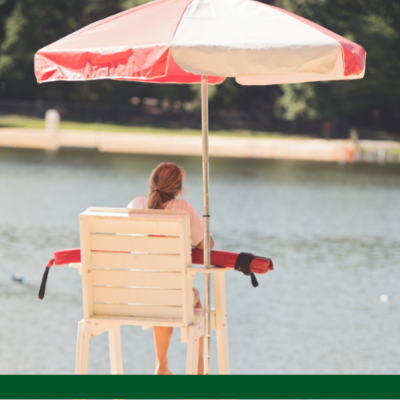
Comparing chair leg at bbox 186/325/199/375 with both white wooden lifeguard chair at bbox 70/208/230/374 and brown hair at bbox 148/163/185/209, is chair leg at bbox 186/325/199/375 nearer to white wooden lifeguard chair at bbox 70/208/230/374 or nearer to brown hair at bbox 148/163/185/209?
white wooden lifeguard chair at bbox 70/208/230/374

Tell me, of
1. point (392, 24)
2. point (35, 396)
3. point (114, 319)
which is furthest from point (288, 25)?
point (392, 24)

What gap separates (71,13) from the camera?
6128cm

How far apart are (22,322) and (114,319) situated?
746 cm

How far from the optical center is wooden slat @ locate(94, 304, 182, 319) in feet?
14.5

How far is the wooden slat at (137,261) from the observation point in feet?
14.2

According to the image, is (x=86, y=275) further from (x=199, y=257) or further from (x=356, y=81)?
(x=356, y=81)

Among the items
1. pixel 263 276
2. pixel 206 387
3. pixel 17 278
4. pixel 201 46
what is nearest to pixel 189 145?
pixel 263 276

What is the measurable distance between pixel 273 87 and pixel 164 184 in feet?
188

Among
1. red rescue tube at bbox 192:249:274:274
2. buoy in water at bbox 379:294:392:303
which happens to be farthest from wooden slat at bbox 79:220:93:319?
buoy in water at bbox 379:294:392:303

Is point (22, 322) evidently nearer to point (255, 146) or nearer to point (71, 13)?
point (255, 146)

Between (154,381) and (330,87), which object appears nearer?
(154,381)

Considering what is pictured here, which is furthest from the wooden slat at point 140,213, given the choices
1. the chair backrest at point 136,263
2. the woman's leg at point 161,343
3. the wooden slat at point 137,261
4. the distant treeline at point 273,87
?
the distant treeline at point 273,87

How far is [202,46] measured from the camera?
154 inches

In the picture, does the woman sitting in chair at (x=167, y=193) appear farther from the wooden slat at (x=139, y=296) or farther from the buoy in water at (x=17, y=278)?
the buoy in water at (x=17, y=278)
